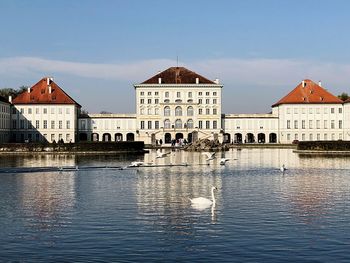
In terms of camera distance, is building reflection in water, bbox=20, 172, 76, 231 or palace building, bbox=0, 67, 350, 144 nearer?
building reflection in water, bbox=20, 172, 76, 231

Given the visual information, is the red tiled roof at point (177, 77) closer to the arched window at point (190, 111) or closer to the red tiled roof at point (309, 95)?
the arched window at point (190, 111)

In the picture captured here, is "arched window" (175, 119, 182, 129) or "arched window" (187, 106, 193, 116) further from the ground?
"arched window" (187, 106, 193, 116)

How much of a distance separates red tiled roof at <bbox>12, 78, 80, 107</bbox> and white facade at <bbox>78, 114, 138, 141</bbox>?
184 inches

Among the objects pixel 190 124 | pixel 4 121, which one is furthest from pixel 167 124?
pixel 4 121

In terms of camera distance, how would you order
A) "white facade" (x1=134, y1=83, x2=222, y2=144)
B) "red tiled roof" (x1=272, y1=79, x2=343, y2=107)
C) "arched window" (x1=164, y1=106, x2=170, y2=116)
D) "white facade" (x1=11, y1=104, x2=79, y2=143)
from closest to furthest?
1. "white facade" (x1=11, y1=104, x2=79, y2=143)
2. "red tiled roof" (x1=272, y1=79, x2=343, y2=107)
3. "white facade" (x1=134, y1=83, x2=222, y2=144)
4. "arched window" (x1=164, y1=106, x2=170, y2=116)

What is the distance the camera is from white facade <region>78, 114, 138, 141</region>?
353 feet

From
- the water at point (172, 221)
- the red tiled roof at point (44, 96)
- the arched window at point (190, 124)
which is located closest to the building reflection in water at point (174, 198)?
the water at point (172, 221)

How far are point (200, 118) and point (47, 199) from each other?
86.5m

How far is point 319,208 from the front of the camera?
68.5 ft

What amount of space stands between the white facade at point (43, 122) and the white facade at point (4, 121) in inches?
83.9

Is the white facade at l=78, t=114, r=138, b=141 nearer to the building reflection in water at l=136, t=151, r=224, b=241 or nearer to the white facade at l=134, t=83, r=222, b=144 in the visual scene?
the white facade at l=134, t=83, r=222, b=144

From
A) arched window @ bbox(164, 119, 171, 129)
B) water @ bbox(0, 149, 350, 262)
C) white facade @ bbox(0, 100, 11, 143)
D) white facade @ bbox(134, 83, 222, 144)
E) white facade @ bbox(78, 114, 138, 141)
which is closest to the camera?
water @ bbox(0, 149, 350, 262)

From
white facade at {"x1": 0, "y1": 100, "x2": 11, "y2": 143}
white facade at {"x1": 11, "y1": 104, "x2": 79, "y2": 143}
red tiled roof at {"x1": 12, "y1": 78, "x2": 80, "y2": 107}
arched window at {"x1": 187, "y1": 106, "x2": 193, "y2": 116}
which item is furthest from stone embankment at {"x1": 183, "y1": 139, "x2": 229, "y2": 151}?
white facade at {"x1": 0, "y1": 100, "x2": 11, "y2": 143}

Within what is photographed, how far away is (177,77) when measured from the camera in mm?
110375
